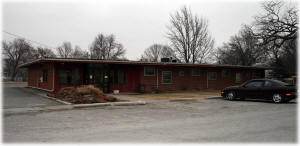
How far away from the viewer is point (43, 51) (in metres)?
57.6

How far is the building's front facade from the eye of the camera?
2062 centimetres

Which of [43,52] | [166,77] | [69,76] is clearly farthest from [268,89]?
[43,52]

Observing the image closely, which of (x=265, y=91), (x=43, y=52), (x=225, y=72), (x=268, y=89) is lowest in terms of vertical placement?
(x=265, y=91)

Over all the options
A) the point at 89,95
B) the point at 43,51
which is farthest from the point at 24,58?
the point at 89,95

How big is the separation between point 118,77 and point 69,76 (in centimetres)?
417

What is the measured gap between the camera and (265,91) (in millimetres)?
14875

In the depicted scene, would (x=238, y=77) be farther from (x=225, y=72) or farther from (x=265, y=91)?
(x=265, y=91)

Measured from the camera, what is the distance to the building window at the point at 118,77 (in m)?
22.4

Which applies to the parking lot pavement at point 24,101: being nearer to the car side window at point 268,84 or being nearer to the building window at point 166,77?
the building window at point 166,77

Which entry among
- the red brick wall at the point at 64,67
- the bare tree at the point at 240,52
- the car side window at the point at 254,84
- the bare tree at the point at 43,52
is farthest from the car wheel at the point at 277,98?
the bare tree at the point at 43,52

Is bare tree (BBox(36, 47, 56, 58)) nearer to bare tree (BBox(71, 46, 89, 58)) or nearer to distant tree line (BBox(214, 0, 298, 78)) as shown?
bare tree (BBox(71, 46, 89, 58))

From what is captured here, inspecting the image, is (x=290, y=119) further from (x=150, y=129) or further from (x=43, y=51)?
(x=43, y=51)

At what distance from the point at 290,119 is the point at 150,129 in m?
5.01

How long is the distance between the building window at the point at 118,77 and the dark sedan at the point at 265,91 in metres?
9.61
